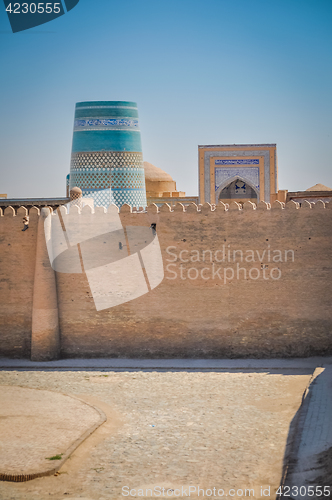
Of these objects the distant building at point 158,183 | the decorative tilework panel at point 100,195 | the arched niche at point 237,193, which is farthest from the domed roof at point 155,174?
the decorative tilework panel at point 100,195

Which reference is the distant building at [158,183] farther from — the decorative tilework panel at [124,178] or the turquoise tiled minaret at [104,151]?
the turquoise tiled minaret at [104,151]

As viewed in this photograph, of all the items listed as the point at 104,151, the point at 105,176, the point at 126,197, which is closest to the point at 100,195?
the point at 105,176

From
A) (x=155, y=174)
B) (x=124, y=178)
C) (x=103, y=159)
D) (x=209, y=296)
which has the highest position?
(x=155, y=174)

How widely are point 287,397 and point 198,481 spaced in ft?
11.1

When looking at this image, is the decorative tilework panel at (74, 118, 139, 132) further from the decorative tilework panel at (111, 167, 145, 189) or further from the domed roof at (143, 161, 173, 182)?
the domed roof at (143, 161, 173, 182)

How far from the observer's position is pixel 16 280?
13.0 metres

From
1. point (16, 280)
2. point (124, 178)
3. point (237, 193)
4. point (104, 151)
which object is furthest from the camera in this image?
point (237, 193)

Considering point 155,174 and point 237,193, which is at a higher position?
point 155,174

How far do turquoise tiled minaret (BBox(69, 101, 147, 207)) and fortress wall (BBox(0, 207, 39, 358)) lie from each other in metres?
4.48

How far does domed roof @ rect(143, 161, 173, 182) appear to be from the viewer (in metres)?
30.7

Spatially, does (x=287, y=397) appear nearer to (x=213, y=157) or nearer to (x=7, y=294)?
(x=7, y=294)

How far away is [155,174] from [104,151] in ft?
44.7

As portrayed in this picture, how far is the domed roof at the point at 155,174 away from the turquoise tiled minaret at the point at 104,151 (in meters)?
13.0

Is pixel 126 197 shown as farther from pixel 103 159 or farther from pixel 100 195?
pixel 103 159
